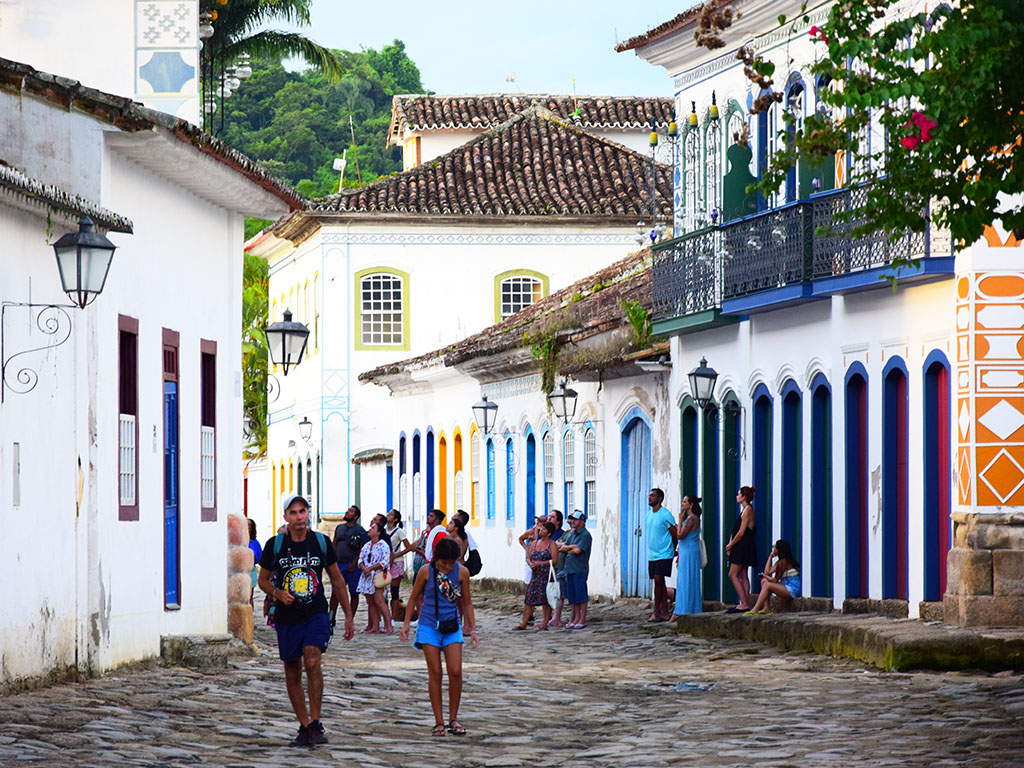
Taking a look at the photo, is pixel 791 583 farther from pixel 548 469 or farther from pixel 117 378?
pixel 548 469

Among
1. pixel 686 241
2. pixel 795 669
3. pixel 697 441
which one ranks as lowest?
pixel 795 669

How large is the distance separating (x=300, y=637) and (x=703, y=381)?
12129 millimetres

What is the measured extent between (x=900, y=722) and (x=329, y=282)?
31.5 m

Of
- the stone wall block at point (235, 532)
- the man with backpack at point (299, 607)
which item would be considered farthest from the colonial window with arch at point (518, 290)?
the man with backpack at point (299, 607)

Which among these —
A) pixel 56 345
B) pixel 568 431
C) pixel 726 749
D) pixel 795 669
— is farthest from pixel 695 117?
pixel 726 749

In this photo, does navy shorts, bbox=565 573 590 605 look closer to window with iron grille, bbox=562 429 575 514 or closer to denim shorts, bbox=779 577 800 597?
denim shorts, bbox=779 577 800 597

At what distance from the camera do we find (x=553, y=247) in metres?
43.7

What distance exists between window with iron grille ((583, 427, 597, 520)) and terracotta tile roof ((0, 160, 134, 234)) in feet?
45.9

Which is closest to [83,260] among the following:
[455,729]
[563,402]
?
[455,729]

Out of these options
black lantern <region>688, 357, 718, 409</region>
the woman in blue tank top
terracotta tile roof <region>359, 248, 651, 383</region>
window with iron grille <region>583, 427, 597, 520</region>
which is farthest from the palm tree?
the woman in blue tank top

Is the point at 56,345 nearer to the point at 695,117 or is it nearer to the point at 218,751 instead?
the point at 218,751

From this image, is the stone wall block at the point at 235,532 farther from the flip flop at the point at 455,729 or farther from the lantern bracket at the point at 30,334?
the flip flop at the point at 455,729

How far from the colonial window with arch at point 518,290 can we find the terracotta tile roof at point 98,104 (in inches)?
1048

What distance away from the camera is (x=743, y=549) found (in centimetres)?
2191
